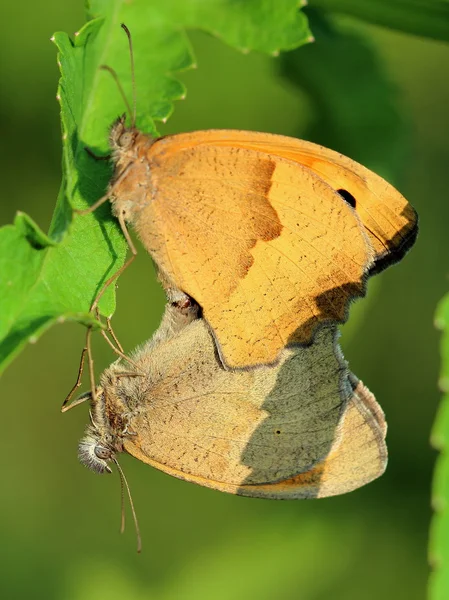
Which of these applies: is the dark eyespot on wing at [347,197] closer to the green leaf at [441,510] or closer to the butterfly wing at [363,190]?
the butterfly wing at [363,190]

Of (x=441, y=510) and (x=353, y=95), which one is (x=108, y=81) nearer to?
(x=353, y=95)

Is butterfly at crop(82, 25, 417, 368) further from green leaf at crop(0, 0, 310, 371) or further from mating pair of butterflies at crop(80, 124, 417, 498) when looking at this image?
green leaf at crop(0, 0, 310, 371)

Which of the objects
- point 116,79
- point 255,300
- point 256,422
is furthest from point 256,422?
point 116,79

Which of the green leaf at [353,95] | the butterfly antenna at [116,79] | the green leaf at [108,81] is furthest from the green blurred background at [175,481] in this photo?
the butterfly antenna at [116,79]

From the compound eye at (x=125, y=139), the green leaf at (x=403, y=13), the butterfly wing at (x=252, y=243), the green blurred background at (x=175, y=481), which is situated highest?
the green leaf at (x=403, y=13)

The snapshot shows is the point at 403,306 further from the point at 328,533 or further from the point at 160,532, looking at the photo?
the point at 160,532

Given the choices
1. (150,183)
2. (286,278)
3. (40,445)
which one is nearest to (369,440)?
(286,278)
